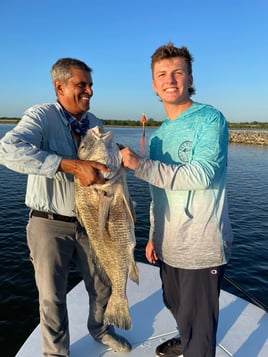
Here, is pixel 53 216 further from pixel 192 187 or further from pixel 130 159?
pixel 192 187

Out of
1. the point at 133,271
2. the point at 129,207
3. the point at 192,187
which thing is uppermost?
the point at 192,187

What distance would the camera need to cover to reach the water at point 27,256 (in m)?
7.36

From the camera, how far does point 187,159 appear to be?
2918 millimetres

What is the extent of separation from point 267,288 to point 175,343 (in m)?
6.06

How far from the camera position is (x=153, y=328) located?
4359mm

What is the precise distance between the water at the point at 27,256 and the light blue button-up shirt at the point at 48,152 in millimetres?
3594

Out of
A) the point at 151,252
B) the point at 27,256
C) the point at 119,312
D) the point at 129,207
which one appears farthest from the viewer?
the point at 27,256

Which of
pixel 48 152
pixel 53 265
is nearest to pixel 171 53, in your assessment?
pixel 48 152

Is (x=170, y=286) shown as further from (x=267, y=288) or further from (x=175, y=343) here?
(x=267, y=288)

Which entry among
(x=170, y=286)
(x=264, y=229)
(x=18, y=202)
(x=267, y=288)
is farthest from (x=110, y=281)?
(x=18, y=202)

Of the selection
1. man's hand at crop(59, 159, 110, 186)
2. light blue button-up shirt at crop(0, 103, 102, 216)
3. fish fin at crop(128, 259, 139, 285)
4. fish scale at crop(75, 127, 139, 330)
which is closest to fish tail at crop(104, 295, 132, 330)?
fish scale at crop(75, 127, 139, 330)

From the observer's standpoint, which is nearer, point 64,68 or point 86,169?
point 86,169

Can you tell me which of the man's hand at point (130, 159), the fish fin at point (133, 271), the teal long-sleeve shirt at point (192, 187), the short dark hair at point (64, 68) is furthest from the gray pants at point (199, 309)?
the short dark hair at point (64, 68)

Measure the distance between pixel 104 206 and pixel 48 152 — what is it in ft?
2.35
